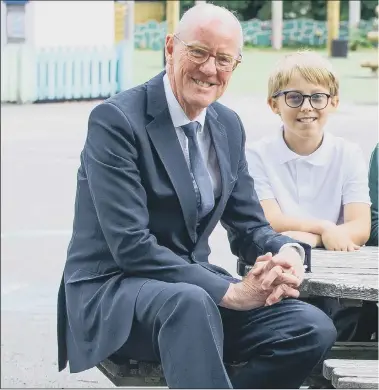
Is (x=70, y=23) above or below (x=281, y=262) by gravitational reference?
above

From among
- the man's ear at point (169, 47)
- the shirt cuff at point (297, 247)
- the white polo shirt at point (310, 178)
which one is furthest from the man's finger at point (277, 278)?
the white polo shirt at point (310, 178)

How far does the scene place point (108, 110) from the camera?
351 centimetres

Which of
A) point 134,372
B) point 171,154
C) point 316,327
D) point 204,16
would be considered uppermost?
point 204,16

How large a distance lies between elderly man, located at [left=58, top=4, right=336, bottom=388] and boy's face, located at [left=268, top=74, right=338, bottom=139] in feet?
2.22

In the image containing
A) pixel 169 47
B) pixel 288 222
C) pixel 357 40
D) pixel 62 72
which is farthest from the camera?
pixel 357 40

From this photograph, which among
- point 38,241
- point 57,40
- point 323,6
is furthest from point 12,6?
point 323,6

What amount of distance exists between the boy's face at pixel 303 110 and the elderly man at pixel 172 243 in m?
0.68

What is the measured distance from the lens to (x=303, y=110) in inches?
171

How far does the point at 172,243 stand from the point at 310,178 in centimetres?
103

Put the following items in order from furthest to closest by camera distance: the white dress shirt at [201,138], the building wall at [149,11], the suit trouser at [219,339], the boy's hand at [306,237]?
the building wall at [149,11]
the boy's hand at [306,237]
the white dress shirt at [201,138]
the suit trouser at [219,339]

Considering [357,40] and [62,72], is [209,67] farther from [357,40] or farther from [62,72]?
[357,40]

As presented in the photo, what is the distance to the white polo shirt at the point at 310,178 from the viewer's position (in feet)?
14.5

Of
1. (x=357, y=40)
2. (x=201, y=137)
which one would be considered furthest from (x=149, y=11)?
(x=201, y=137)

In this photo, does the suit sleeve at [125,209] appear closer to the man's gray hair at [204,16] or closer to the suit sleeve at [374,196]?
the man's gray hair at [204,16]
